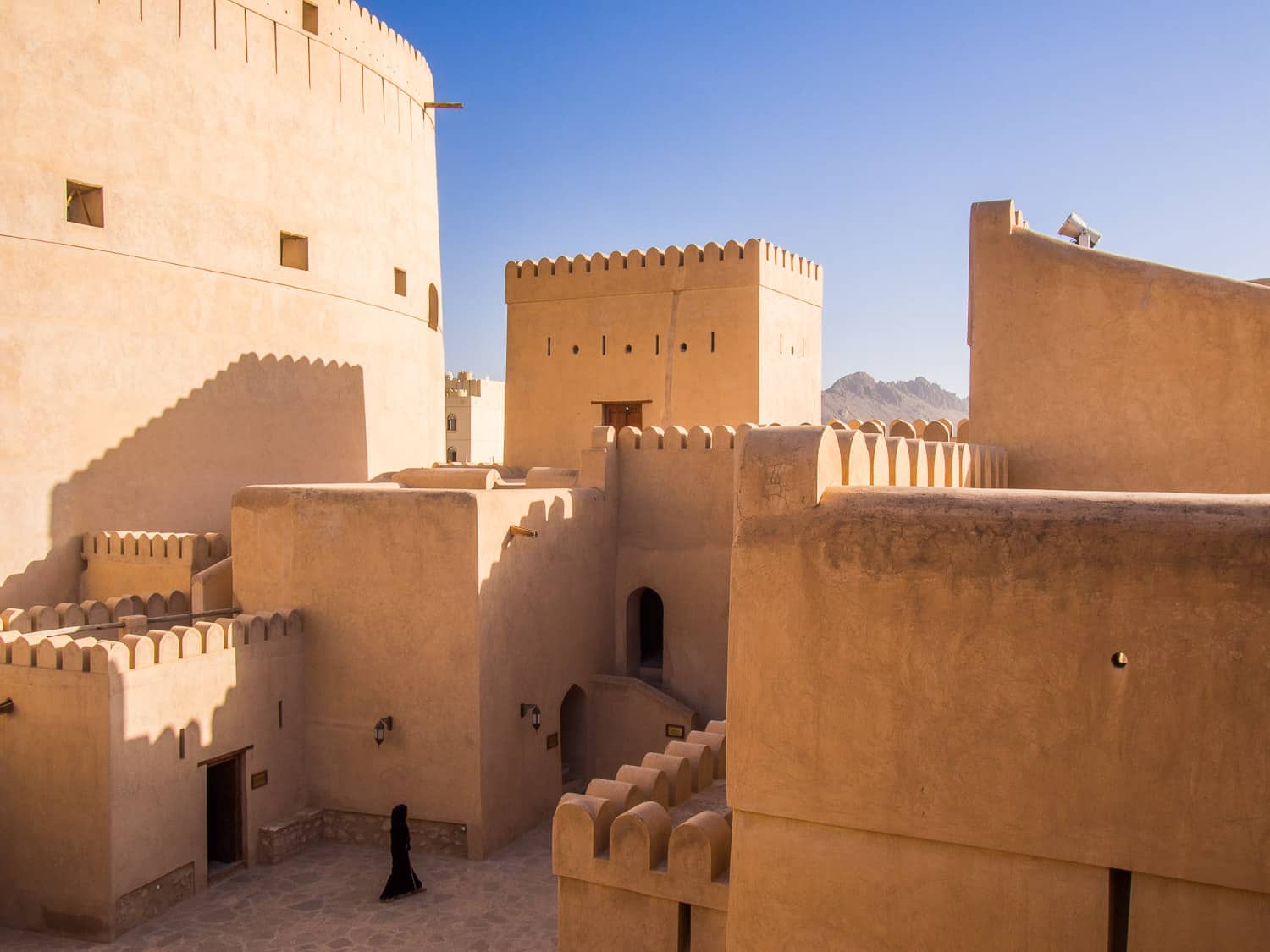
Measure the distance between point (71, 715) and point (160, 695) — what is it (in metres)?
0.67

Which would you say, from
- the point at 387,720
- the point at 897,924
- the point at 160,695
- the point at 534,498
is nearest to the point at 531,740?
the point at 387,720

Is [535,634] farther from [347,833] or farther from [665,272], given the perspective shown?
[665,272]

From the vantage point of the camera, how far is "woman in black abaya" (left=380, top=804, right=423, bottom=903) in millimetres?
8812

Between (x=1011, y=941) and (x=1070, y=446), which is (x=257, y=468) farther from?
(x=1011, y=941)

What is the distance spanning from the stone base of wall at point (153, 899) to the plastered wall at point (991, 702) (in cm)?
616

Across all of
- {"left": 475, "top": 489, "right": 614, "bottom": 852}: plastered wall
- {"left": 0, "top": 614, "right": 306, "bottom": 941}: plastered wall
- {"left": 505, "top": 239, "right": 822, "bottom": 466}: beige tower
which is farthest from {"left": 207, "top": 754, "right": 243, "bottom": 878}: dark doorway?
{"left": 505, "top": 239, "right": 822, "bottom": 466}: beige tower

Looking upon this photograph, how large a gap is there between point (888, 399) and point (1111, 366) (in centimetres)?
6082

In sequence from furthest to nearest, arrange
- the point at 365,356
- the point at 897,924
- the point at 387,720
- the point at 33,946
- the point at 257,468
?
the point at 365,356
the point at 257,468
the point at 387,720
the point at 33,946
the point at 897,924

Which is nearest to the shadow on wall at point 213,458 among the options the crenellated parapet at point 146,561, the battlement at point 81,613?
the crenellated parapet at point 146,561

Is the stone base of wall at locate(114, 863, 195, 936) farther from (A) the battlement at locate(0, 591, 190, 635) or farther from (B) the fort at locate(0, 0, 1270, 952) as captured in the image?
(A) the battlement at locate(0, 591, 190, 635)

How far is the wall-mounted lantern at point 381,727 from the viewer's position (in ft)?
32.4

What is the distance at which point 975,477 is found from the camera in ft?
24.7

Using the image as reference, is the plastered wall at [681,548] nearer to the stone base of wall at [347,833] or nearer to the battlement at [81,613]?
the stone base of wall at [347,833]

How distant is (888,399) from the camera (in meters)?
67.7
